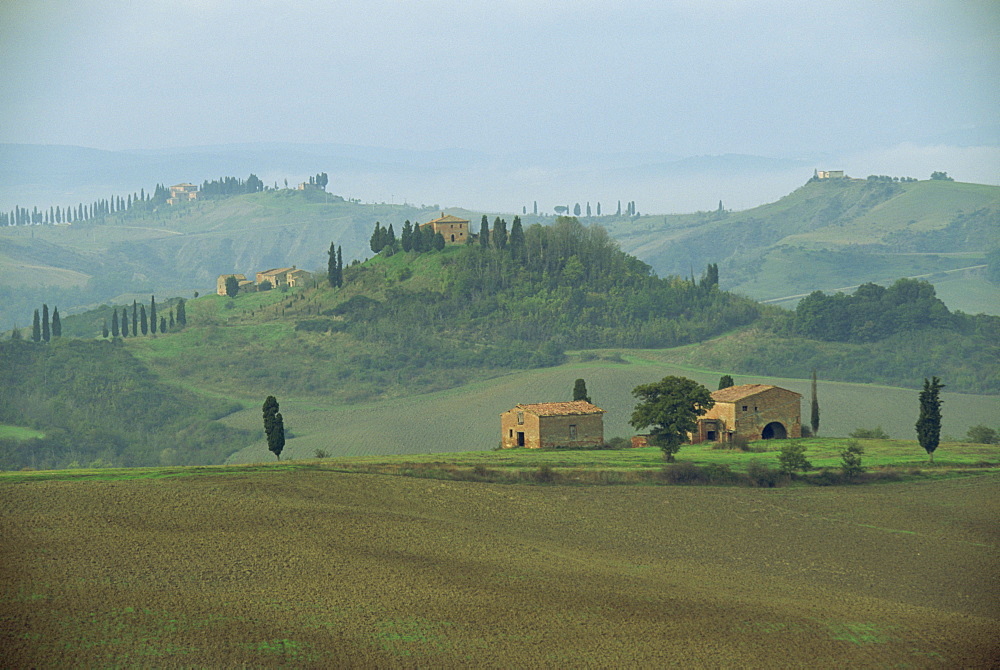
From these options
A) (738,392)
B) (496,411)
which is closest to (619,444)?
(738,392)

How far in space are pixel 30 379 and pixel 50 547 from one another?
122 m

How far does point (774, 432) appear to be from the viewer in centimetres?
7625

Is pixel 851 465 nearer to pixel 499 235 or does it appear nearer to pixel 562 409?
pixel 562 409

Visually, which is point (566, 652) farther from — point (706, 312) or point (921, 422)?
point (706, 312)

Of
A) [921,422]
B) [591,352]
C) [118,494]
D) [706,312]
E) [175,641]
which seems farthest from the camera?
[706,312]

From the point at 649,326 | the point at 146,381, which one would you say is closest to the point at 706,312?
the point at 649,326

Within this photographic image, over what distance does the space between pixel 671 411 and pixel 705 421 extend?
953cm

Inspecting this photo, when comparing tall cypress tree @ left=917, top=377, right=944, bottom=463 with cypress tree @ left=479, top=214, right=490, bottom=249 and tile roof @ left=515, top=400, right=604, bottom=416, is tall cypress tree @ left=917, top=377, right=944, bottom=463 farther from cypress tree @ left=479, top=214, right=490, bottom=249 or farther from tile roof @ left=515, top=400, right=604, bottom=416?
cypress tree @ left=479, top=214, right=490, bottom=249

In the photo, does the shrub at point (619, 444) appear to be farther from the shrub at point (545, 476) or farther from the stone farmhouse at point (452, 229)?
the stone farmhouse at point (452, 229)

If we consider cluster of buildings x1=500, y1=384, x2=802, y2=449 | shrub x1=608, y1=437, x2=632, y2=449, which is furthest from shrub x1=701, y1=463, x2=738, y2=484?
shrub x1=608, y1=437, x2=632, y2=449

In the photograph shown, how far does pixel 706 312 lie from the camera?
179750mm

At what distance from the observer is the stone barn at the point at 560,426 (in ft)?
237

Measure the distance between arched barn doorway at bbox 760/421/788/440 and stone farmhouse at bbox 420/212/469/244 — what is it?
113 metres

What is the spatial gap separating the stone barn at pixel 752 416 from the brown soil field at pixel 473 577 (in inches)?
735
